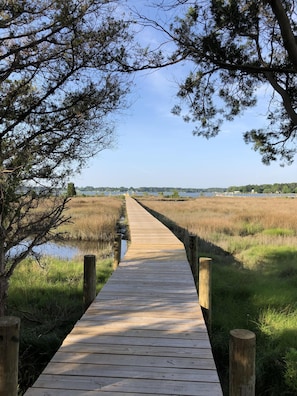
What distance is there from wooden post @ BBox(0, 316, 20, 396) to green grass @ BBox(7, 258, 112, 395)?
6.55 feet

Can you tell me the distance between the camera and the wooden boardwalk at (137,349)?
8.38 ft

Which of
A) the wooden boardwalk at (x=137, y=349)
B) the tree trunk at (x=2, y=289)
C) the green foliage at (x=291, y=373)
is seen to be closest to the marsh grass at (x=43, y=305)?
the tree trunk at (x=2, y=289)

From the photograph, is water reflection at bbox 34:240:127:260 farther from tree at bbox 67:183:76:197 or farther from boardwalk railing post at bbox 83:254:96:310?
tree at bbox 67:183:76:197

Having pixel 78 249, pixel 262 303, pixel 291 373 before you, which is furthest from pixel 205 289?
pixel 78 249

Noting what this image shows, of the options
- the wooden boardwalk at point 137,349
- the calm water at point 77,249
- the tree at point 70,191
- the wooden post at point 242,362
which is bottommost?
the calm water at point 77,249

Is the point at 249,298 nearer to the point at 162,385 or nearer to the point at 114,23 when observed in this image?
the point at 162,385

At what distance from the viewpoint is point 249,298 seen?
7.02 meters

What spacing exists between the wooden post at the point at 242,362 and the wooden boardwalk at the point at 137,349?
143mm

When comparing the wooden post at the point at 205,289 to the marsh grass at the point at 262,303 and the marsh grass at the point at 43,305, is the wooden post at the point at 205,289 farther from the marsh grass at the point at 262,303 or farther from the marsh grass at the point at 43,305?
the marsh grass at the point at 43,305

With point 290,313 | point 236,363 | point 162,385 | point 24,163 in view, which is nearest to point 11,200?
point 24,163

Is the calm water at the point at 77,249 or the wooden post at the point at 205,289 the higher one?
the wooden post at the point at 205,289

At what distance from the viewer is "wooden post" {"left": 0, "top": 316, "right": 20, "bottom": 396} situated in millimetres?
2023

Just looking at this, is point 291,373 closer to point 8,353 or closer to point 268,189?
point 8,353

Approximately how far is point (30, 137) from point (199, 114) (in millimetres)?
3650
